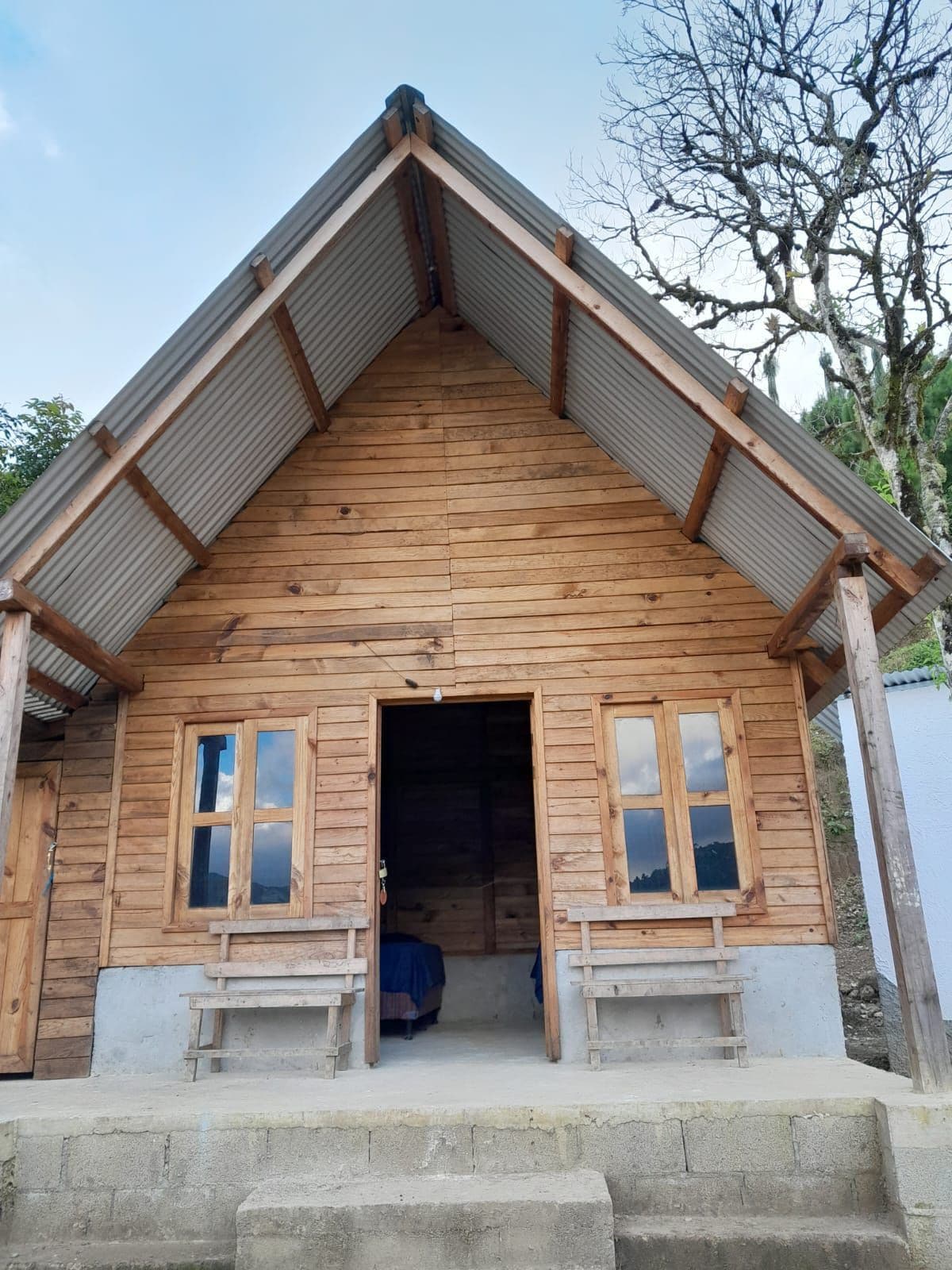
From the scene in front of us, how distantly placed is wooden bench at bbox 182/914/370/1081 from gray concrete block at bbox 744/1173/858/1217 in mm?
2562

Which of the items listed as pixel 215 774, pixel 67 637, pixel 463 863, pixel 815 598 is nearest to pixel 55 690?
pixel 67 637

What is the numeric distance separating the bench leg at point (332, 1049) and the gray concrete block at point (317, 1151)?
4.25 ft

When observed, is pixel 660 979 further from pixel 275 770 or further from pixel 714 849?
pixel 275 770

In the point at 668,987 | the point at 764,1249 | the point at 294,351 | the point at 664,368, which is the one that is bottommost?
the point at 764,1249

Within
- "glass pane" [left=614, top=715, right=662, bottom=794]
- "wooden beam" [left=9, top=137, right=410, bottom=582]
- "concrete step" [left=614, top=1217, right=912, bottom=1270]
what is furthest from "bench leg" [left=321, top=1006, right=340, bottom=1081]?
"wooden beam" [left=9, top=137, right=410, bottom=582]

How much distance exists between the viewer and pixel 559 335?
6656mm

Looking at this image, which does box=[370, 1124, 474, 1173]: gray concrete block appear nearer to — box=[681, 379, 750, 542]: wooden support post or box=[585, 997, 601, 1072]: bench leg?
box=[585, 997, 601, 1072]: bench leg

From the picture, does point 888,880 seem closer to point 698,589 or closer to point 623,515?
point 698,589

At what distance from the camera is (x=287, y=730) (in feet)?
22.6

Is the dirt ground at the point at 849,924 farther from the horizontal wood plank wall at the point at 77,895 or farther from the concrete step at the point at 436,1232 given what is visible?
the horizontal wood plank wall at the point at 77,895

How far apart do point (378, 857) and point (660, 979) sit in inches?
81.3

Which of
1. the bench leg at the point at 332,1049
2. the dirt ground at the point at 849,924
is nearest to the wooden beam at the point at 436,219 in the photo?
the bench leg at the point at 332,1049

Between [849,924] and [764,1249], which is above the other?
[849,924]

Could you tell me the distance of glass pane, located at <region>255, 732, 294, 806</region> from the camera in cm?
677
